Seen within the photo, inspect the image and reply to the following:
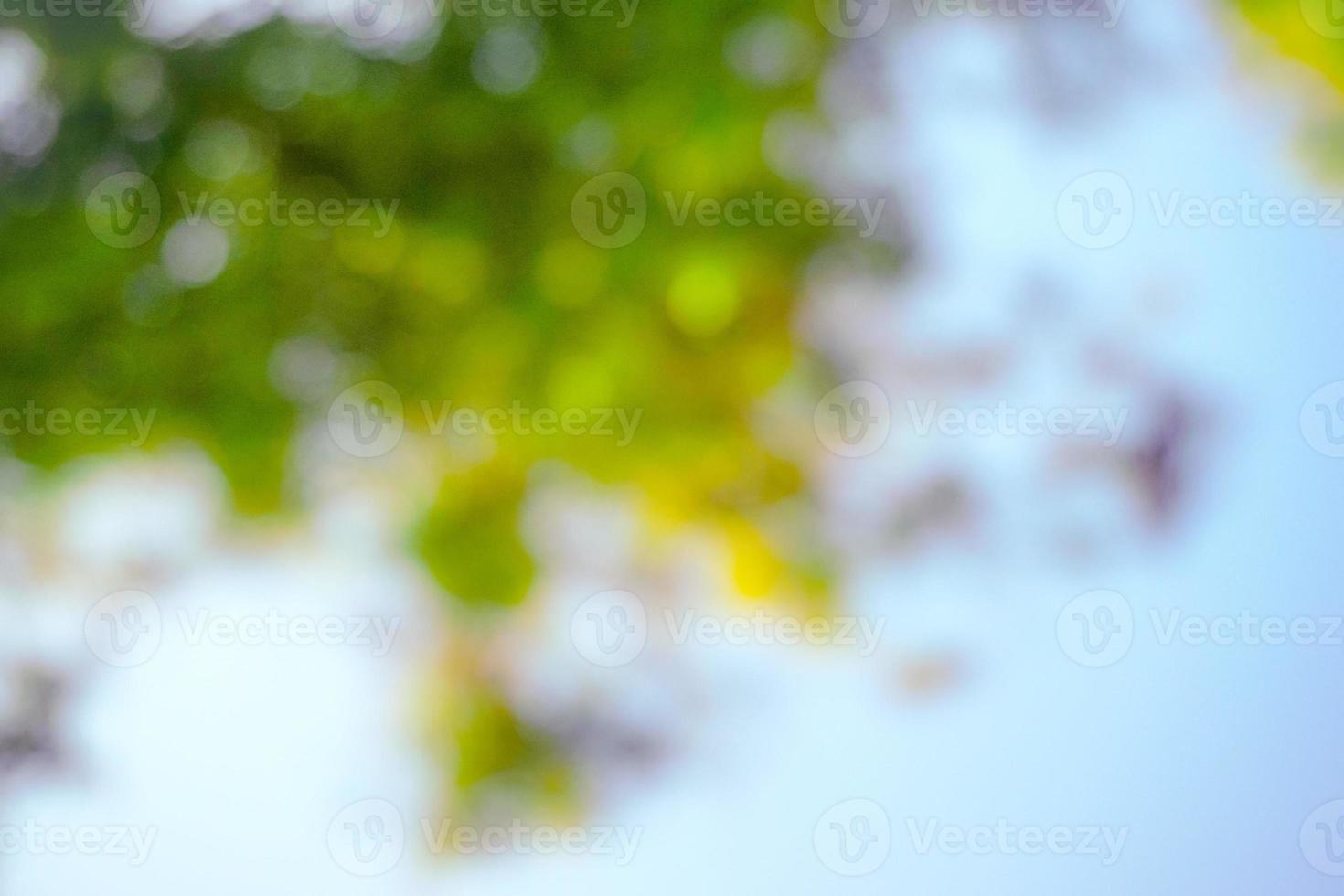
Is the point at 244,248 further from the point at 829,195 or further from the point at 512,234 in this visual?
the point at 829,195

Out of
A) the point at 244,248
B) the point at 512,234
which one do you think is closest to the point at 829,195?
the point at 512,234

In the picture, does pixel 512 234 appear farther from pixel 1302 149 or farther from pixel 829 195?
pixel 1302 149

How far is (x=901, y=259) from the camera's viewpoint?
776mm

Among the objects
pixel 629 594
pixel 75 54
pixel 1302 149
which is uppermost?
pixel 1302 149

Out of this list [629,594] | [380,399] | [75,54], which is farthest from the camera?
[629,594]

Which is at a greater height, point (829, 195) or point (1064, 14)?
point (1064, 14)

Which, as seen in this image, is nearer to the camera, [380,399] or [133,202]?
[133,202]

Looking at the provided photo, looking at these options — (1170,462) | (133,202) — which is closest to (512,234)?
(133,202)

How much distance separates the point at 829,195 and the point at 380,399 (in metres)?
0.30

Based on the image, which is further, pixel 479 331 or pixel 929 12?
pixel 929 12

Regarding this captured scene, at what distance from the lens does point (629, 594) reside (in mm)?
904

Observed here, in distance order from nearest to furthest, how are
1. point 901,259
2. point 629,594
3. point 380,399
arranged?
1. point 380,399
2. point 901,259
3. point 629,594

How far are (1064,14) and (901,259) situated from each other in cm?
18

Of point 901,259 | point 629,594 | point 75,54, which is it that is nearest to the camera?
point 75,54
